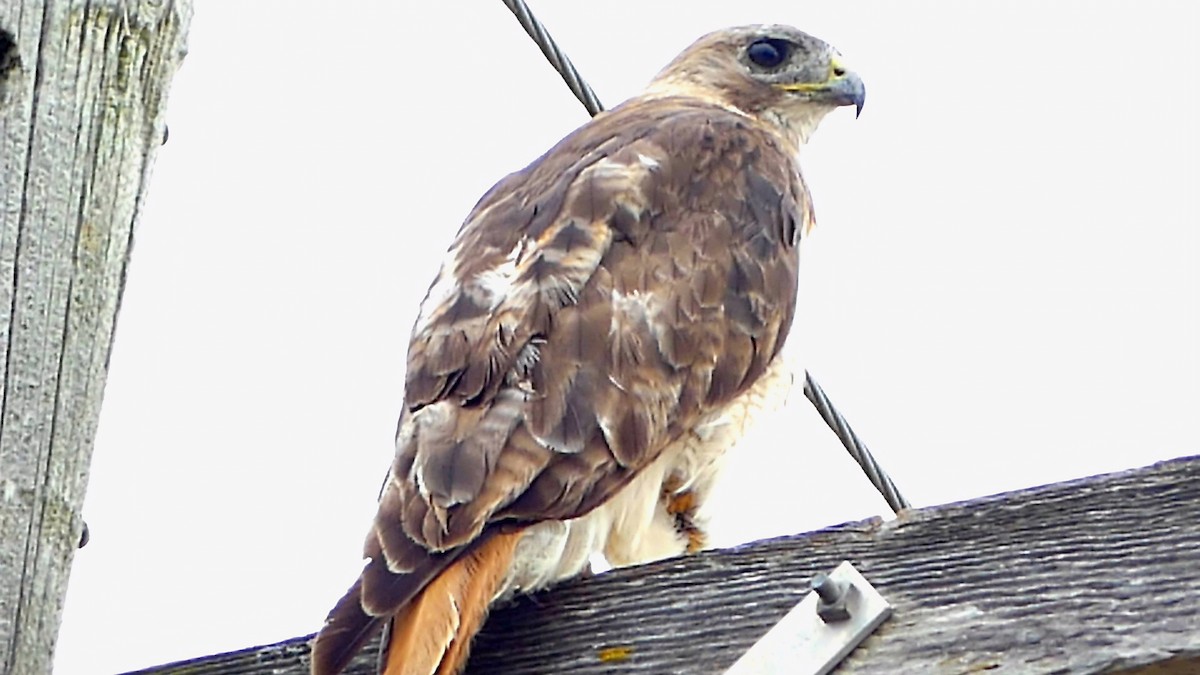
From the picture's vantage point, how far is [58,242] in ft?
8.25

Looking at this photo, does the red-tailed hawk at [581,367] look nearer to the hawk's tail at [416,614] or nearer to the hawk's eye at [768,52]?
the hawk's tail at [416,614]

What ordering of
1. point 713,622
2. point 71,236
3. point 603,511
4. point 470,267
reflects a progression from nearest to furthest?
point 713,622
point 71,236
point 603,511
point 470,267

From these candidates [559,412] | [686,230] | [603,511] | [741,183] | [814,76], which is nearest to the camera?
[559,412]

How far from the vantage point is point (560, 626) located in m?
2.21

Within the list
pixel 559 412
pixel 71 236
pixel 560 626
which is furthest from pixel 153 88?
pixel 560 626

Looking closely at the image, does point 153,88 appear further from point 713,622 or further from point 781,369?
point 781,369

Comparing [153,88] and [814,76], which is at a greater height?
[153,88]

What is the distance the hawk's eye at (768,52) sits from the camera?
211 inches

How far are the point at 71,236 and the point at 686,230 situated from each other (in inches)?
60.0

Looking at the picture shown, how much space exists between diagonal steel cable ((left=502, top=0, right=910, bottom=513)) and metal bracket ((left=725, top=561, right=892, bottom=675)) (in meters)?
1.92

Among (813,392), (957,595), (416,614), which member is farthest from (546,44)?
(957,595)

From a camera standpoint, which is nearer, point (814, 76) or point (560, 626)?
point (560, 626)

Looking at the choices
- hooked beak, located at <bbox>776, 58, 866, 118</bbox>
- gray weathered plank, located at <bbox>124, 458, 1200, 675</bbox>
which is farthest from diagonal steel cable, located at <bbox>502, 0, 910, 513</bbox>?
gray weathered plank, located at <bbox>124, 458, 1200, 675</bbox>

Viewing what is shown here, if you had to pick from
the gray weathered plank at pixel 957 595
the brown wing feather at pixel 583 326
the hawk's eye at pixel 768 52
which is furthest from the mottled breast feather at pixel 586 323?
the hawk's eye at pixel 768 52
